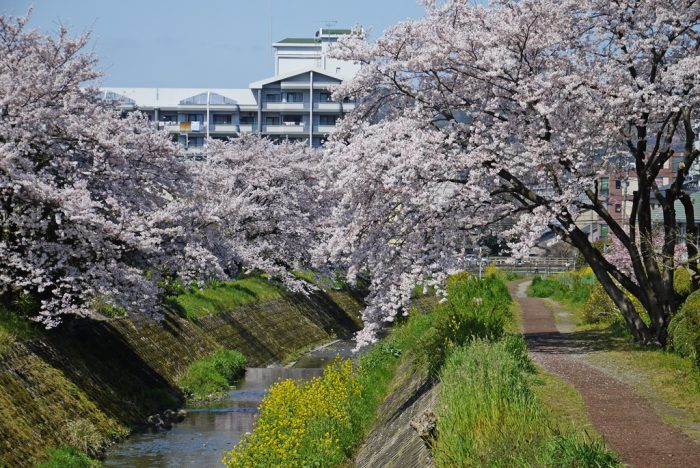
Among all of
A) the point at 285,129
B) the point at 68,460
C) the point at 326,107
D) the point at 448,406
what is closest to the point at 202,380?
the point at 68,460

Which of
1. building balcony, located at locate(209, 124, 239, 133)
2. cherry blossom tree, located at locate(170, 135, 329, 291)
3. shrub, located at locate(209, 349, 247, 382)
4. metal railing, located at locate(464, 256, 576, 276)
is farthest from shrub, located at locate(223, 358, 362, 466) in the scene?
building balcony, located at locate(209, 124, 239, 133)

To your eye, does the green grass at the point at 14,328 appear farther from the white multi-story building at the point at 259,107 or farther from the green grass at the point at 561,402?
the white multi-story building at the point at 259,107

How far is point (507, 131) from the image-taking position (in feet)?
64.5

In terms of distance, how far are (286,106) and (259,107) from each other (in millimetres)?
2699

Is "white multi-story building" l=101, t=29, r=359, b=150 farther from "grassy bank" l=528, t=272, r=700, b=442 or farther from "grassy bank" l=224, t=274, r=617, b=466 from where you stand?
"grassy bank" l=224, t=274, r=617, b=466

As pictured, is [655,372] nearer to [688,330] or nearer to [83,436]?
[688,330]

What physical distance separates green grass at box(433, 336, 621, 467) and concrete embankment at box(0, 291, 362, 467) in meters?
8.35

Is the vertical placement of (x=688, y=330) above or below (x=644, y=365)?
above

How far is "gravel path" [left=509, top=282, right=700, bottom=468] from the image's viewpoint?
988 centimetres

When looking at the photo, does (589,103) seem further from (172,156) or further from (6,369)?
(6,369)

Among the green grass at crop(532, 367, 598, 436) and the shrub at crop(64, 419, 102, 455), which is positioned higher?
the green grass at crop(532, 367, 598, 436)

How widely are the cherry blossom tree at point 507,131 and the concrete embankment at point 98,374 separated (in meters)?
6.21

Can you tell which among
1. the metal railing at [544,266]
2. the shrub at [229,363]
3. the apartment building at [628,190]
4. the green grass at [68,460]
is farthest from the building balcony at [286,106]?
the green grass at [68,460]

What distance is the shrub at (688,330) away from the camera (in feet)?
53.2
